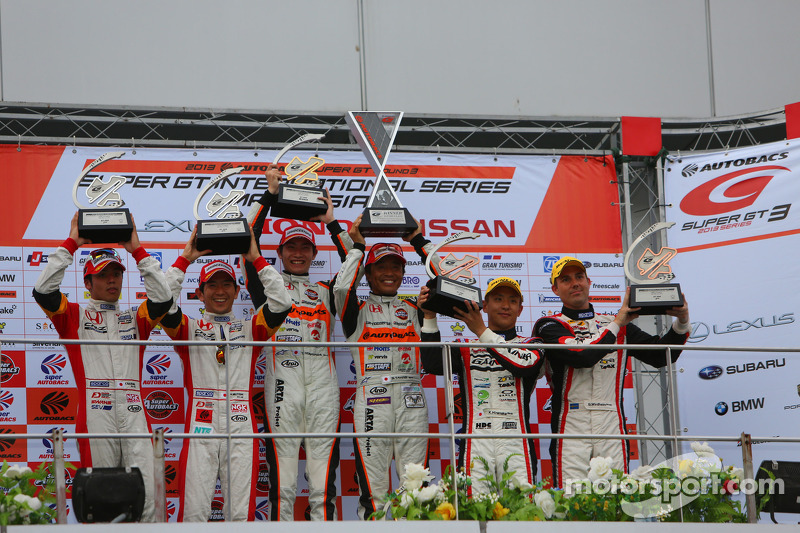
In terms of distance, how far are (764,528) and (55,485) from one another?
10.8 feet

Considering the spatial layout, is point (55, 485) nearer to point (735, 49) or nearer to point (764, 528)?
point (764, 528)

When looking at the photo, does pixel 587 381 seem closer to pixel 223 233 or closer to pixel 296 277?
pixel 296 277

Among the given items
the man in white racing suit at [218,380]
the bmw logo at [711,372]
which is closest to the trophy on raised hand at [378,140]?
the man in white racing suit at [218,380]

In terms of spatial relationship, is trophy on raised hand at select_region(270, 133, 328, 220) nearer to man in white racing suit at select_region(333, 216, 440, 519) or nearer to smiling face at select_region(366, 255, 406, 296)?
man in white racing suit at select_region(333, 216, 440, 519)

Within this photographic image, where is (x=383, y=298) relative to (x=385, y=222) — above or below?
below

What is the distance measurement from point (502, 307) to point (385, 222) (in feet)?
3.03

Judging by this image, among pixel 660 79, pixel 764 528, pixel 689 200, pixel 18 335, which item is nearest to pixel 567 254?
pixel 689 200

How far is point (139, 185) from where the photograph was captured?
293 inches

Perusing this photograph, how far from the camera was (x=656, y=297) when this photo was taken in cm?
598

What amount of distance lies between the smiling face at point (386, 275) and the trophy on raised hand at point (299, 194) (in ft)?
1.60

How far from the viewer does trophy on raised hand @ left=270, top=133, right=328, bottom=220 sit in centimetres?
653

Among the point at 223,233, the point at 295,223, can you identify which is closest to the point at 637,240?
the point at 295,223

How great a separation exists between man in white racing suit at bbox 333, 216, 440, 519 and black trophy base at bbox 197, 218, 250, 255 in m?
0.80

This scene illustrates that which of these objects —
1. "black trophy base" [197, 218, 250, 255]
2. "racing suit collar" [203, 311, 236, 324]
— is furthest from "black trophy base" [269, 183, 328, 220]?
"racing suit collar" [203, 311, 236, 324]
